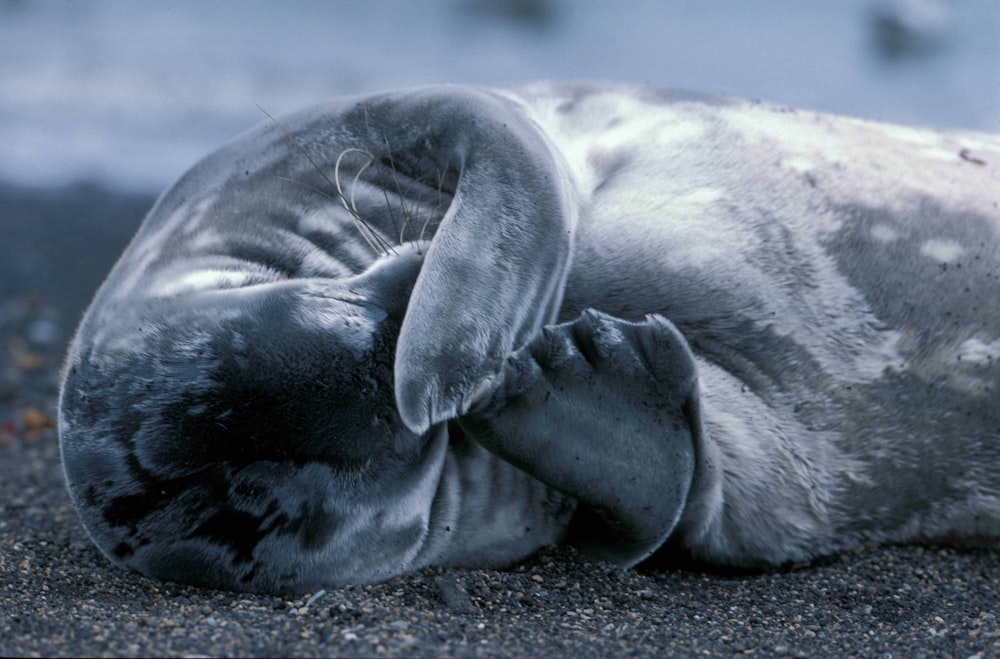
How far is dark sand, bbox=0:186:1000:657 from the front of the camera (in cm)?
173

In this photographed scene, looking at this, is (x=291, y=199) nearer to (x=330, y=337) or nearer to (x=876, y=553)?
(x=330, y=337)

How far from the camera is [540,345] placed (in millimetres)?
1939

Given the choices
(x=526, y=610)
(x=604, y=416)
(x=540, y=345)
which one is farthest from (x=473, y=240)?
(x=526, y=610)

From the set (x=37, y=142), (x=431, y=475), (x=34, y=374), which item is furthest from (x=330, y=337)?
(x=37, y=142)

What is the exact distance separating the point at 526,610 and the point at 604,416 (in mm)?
356

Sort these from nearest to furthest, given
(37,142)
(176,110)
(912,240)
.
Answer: (912,240) → (37,142) → (176,110)

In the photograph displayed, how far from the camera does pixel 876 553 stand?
2359mm

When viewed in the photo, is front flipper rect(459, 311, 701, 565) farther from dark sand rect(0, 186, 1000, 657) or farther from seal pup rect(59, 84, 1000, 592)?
dark sand rect(0, 186, 1000, 657)

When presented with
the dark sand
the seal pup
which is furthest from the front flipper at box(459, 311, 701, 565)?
the dark sand

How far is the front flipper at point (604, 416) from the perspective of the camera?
6.31 feet

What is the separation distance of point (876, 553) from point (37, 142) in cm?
847

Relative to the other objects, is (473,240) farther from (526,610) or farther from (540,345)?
(526,610)

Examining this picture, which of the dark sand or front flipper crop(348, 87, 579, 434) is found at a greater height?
front flipper crop(348, 87, 579, 434)

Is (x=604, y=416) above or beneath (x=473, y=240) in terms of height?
beneath
